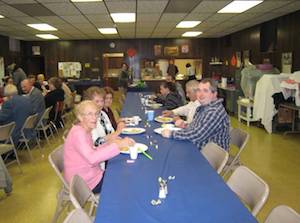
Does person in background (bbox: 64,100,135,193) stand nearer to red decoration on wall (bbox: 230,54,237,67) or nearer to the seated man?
the seated man

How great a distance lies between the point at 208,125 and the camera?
2.92 meters

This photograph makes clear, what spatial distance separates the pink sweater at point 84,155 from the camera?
2320 millimetres

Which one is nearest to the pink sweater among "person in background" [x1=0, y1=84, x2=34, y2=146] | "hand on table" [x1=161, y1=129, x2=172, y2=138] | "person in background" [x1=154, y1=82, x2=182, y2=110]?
"hand on table" [x1=161, y1=129, x2=172, y2=138]

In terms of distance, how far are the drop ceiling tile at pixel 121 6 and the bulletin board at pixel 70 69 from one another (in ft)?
24.7

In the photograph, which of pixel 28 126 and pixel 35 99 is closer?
pixel 28 126

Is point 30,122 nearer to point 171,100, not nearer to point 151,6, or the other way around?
point 171,100

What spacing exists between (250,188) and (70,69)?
42.8 feet

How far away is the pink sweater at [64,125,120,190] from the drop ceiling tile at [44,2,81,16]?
4267 millimetres

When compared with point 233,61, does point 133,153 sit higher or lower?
lower

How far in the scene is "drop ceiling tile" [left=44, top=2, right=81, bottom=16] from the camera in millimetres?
6043

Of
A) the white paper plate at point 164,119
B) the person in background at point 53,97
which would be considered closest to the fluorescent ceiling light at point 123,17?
the person in background at point 53,97

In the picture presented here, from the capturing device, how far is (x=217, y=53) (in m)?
13.4

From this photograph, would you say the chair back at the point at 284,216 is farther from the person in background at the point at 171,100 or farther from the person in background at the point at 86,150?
the person in background at the point at 171,100

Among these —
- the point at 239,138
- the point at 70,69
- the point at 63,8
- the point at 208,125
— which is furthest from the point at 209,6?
the point at 70,69
